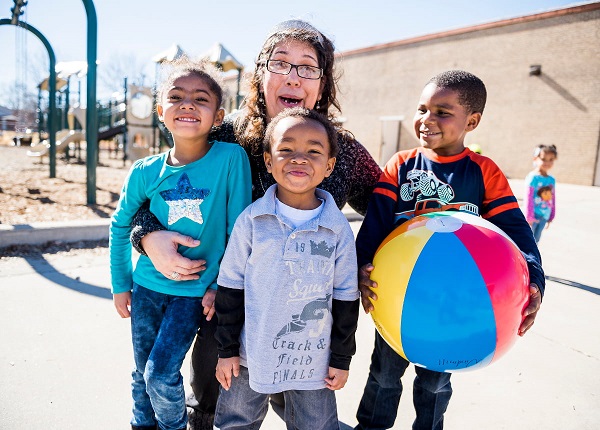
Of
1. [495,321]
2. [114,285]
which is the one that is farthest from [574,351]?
[114,285]

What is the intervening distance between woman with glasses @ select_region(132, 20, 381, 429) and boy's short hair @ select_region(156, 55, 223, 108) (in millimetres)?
211

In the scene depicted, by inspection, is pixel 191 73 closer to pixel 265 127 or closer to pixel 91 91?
pixel 265 127

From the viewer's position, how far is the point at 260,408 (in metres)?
1.79

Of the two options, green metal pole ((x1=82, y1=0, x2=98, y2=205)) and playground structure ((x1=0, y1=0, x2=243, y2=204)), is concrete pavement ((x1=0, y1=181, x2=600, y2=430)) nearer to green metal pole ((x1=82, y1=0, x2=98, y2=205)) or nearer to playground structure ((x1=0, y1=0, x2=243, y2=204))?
playground structure ((x1=0, y1=0, x2=243, y2=204))

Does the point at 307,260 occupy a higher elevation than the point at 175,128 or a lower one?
lower

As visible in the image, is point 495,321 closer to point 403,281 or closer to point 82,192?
point 403,281

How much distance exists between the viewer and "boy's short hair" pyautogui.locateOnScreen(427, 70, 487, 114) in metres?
1.97

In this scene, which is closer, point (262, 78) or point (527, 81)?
point (262, 78)

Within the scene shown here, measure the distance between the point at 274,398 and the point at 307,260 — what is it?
116cm

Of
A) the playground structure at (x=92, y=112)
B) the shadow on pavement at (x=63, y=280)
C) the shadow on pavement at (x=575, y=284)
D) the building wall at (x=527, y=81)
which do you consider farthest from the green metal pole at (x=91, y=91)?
the building wall at (x=527, y=81)

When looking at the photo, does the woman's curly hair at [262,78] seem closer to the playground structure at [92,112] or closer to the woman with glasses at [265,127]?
the woman with glasses at [265,127]

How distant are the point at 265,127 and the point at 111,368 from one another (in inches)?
71.4

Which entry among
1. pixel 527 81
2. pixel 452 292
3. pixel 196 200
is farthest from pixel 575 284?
pixel 527 81

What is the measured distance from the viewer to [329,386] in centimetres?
169
